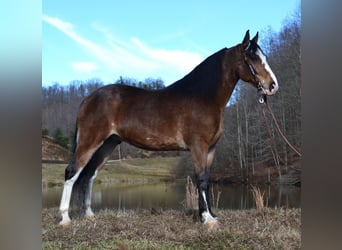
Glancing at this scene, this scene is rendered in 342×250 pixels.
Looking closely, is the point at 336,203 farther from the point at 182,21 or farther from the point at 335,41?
the point at 182,21

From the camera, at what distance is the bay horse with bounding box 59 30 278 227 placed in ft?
7.73

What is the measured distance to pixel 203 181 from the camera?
7.73 ft

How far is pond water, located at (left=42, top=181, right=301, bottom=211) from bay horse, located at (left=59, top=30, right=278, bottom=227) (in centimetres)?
8

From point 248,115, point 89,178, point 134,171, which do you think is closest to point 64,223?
point 89,178

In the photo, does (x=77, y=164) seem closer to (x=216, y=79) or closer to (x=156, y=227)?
(x=156, y=227)

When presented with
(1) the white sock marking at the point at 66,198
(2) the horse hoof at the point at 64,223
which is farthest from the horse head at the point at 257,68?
(2) the horse hoof at the point at 64,223

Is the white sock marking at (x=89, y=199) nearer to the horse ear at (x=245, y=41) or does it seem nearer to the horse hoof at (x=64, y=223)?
the horse hoof at (x=64, y=223)

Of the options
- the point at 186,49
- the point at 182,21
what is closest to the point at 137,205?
the point at 186,49

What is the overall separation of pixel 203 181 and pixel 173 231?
0.36 meters

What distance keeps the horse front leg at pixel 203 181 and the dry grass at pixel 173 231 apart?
8 centimetres

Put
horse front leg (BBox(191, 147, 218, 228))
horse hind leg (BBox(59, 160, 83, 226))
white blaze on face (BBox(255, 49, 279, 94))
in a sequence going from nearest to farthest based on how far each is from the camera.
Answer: white blaze on face (BBox(255, 49, 279, 94)) → horse front leg (BBox(191, 147, 218, 228)) → horse hind leg (BBox(59, 160, 83, 226))

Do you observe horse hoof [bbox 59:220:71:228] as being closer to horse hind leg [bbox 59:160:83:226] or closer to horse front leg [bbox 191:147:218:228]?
horse hind leg [bbox 59:160:83:226]

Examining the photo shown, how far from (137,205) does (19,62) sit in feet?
4.13

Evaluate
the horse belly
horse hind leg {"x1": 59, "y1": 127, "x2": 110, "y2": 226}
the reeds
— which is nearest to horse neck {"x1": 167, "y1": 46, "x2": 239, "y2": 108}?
the horse belly
